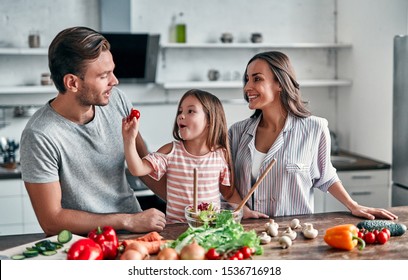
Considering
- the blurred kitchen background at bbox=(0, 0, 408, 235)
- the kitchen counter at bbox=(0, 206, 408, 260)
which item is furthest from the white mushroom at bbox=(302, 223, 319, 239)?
the blurred kitchen background at bbox=(0, 0, 408, 235)

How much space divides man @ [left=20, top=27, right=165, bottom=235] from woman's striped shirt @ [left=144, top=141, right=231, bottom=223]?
0.16 meters

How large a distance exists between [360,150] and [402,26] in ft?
3.63

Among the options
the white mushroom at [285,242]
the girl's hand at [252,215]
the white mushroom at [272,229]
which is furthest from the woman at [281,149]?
the white mushroom at [285,242]

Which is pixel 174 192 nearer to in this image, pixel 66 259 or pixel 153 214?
pixel 153 214

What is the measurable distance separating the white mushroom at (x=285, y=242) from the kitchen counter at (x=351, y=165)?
2511 millimetres

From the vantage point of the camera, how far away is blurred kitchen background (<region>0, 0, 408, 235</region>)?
4.37 m

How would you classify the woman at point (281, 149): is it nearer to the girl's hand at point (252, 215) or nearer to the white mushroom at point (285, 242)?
the girl's hand at point (252, 215)

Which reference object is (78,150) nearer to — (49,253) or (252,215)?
(49,253)

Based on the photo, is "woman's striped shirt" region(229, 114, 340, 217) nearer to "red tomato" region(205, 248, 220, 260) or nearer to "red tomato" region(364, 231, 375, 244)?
"red tomato" region(364, 231, 375, 244)

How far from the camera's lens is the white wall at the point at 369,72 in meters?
4.34

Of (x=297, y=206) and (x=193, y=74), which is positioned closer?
(x=297, y=206)

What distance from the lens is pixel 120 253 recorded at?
1758mm
